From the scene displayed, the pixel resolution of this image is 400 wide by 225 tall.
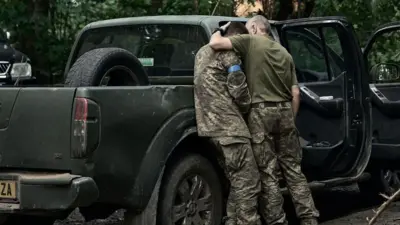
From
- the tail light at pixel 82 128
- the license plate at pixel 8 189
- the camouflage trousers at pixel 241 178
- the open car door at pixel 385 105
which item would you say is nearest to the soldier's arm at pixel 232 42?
the camouflage trousers at pixel 241 178

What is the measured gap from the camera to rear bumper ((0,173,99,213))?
4762mm

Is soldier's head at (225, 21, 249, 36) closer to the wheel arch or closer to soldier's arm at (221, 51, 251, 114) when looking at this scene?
soldier's arm at (221, 51, 251, 114)

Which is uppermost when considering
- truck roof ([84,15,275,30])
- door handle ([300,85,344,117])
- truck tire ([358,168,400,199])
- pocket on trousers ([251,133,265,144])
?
truck roof ([84,15,275,30])

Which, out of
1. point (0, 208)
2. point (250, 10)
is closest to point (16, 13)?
point (250, 10)

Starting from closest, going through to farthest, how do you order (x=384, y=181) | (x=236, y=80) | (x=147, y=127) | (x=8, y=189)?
(x=8, y=189) → (x=147, y=127) → (x=236, y=80) → (x=384, y=181)

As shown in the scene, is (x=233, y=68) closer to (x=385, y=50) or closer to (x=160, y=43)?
(x=160, y=43)

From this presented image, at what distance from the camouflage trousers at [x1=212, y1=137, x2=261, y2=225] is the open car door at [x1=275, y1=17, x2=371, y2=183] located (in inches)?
42.3

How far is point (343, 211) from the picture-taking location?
8180 mm

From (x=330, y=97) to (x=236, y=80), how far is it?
5.15ft

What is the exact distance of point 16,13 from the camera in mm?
11391

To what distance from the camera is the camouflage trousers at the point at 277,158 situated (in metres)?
5.94

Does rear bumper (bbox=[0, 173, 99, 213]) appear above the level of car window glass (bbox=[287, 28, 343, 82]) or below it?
below

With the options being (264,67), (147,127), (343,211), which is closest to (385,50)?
(343,211)

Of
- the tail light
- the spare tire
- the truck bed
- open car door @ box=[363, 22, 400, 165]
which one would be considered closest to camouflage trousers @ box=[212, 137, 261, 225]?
the truck bed
